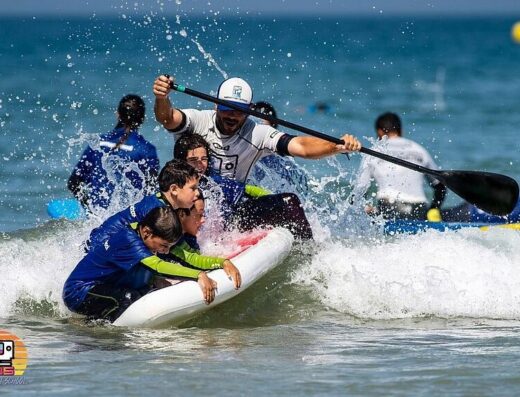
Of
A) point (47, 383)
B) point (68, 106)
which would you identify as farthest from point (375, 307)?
point (68, 106)

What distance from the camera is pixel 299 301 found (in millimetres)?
8633

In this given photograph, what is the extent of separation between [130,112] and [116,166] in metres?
0.46

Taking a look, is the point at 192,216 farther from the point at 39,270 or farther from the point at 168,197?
the point at 39,270

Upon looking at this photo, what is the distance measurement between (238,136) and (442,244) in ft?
6.70

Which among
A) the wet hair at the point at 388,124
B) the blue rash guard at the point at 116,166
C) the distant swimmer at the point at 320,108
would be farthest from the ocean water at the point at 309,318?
the distant swimmer at the point at 320,108

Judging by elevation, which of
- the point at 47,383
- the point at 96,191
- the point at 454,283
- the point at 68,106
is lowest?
the point at 47,383

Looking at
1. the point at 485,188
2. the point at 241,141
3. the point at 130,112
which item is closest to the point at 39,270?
the point at 130,112

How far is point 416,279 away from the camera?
8594 millimetres

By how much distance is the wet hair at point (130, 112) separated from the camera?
9.23 meters

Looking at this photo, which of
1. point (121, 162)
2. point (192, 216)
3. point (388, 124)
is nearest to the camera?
point (192, 216)

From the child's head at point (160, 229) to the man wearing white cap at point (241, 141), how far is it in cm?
150

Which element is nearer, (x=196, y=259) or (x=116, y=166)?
Result: (x=196, y=259)

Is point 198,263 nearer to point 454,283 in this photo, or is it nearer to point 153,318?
point 153,318

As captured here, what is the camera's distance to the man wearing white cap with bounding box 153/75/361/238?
8.62m
